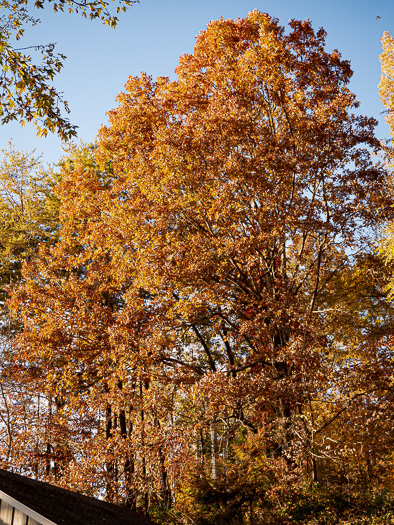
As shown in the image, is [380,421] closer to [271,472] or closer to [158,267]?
[271,472]

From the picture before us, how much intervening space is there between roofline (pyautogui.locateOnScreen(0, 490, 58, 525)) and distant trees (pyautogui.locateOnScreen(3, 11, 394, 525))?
17.2 feet

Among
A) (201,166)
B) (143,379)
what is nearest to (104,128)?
(201,166)

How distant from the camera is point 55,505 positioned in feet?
20.8

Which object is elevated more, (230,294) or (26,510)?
(230,294)

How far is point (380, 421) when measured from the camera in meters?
10.8

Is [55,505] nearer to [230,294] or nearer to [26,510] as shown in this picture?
[26,510]

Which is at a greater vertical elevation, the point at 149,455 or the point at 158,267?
the point at 158,267

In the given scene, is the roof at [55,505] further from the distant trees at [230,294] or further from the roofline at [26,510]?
the distant trees at [230,294]

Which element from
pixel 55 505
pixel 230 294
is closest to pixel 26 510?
pixel 55 505

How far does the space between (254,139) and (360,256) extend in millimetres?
4638

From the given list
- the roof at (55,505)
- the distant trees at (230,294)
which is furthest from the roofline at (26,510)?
the distant trees at (230,294)

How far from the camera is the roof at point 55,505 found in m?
5.58

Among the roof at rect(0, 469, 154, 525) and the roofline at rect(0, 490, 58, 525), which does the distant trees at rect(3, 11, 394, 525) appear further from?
the roofline at rect(0, 490, 58, 525)

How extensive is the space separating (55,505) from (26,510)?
98 cm
